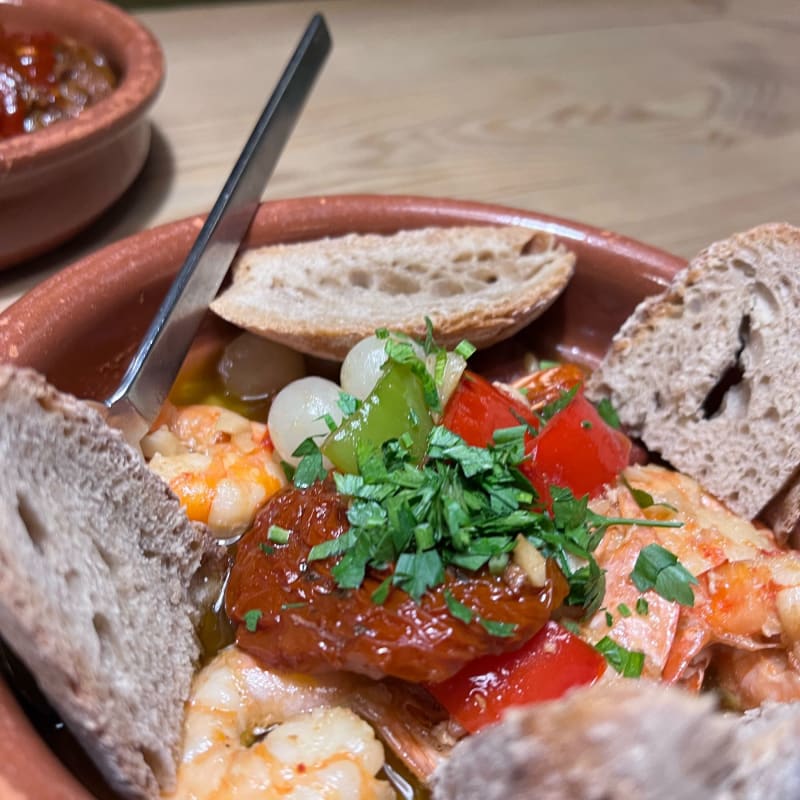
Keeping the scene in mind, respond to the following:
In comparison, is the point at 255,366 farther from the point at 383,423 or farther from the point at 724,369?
the point at 724,369

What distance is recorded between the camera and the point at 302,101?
1.61m

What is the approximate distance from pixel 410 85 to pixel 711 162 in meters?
0.88

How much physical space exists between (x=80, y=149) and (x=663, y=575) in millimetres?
1159

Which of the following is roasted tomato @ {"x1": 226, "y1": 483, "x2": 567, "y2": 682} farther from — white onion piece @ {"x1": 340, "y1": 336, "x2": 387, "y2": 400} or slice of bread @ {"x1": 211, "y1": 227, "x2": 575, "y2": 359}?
slice of bread @ {"x1": 211, "y1": 227, "x2": 575, "y2": 359}

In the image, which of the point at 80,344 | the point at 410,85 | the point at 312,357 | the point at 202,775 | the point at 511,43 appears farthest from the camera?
the point at 511,43

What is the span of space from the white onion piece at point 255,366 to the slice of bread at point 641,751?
2.69ft

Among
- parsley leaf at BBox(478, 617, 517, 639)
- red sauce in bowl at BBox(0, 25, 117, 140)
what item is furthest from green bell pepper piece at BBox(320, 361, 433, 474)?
red sauce in bowl at BBox(0, 25, 117, 140)

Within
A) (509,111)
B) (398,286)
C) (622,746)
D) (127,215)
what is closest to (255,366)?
(398,286)

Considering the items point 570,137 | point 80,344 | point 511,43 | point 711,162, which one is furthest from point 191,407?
point 511,43

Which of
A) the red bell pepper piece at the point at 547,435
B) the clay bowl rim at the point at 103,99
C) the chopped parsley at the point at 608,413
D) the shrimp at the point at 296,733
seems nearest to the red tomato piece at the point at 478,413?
the red bell pepper piece at the point at 547,435

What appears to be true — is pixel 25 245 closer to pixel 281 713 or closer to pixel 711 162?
pixel 281 713

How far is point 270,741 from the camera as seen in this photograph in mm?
908

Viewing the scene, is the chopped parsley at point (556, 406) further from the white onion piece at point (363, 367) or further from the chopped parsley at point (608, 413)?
the white onion piece at point (363, 367)

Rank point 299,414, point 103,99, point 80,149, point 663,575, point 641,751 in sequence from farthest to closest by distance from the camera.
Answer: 1. point 103,99
2. point 80,149
3. point 299,414
4. point 663,575
5. point 641,751
